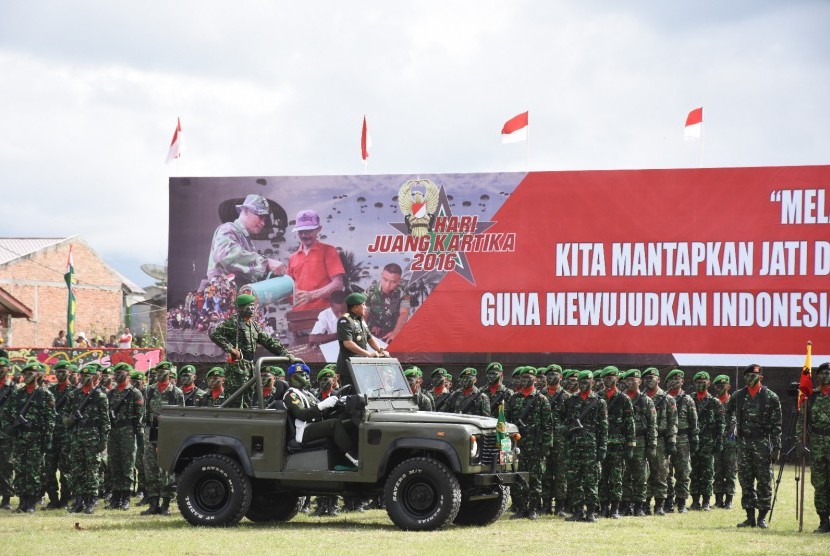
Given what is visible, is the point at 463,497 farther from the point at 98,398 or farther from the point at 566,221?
the point at 566,221

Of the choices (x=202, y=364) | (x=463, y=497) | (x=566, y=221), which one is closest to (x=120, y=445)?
(x=463, y=497)

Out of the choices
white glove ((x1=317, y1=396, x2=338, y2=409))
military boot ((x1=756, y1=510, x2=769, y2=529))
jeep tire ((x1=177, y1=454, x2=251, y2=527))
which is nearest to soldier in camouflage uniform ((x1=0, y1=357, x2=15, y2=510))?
jeep tire ((x1=177, y1=454, x2=251, y2=527))

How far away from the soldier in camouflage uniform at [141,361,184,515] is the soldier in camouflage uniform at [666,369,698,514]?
706 centimetres

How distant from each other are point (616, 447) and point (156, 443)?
6026mm

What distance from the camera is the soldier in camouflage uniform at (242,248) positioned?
27.0 metres

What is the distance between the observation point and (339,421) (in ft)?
46.1

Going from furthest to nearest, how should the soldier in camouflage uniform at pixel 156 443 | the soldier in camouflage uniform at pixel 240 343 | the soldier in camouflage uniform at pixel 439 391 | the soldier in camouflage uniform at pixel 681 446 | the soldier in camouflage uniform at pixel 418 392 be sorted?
the soldier in camouflage uniform at pixel 439 391 < the soldier in camouflage uniform at pixel 681 446 < the soldier in camouflage uniform at pixel 418 392 < the soldier in camouflage uniform at pixel 156 443 < the soldier in camouflage uniform at pixel 240 343

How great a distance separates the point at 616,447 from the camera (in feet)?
53.9

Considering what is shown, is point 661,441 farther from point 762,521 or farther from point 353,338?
point 353,338

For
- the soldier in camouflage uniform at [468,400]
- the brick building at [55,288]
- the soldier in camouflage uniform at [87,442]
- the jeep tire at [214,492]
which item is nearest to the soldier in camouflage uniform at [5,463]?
the soldier in camouflage uniform at [87,442]

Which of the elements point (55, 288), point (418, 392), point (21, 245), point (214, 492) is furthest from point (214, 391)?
point (21, 245)

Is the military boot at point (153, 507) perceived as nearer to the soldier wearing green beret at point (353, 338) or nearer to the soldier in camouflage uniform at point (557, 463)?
the soldier wearing green beret at point (353, 338)

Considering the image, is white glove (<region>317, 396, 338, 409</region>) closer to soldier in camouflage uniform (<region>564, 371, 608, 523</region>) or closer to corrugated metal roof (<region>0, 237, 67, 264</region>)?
soldier in camouflage uniform (<region>564, 371, 608, 523</region>)

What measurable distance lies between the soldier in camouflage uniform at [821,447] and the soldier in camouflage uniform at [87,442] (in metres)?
9.16
